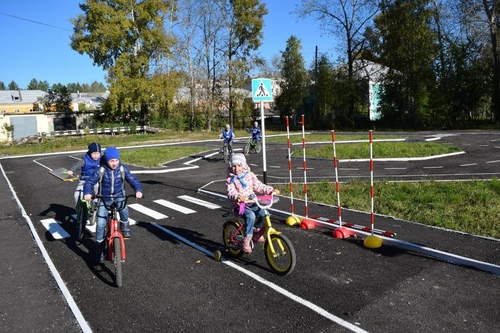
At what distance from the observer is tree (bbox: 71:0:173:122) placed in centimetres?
4509

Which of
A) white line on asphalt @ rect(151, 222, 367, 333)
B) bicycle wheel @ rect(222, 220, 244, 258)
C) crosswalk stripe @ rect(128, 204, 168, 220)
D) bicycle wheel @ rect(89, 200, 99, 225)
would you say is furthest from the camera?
crosswalk stripe @ rect(128, 204, 168, 220)

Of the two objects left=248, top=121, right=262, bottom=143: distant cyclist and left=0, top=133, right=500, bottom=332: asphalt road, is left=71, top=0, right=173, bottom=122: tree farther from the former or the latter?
left=0, top=133, right=500, bottom=332: asphalt road

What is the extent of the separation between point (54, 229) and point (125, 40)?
138ft

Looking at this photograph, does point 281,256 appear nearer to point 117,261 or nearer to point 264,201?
point 264,201

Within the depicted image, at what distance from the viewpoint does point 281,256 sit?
19.4 ft

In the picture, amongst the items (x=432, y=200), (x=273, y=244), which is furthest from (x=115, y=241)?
(x=432, y=200)

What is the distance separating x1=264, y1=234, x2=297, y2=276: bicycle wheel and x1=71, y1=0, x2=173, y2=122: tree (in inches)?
1643

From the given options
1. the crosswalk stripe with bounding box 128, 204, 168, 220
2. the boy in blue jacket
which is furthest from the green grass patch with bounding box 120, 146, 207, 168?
the boy in blue jacket

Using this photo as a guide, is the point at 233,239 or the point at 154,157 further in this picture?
the point at 154,157

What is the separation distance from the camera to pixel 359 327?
441 centimetres

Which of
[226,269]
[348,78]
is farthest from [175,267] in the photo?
[348,78]

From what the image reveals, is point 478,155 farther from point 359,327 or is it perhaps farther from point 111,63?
point 111,63

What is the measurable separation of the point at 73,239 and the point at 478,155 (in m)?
17.5

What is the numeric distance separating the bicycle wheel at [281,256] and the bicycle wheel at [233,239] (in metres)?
0.64
